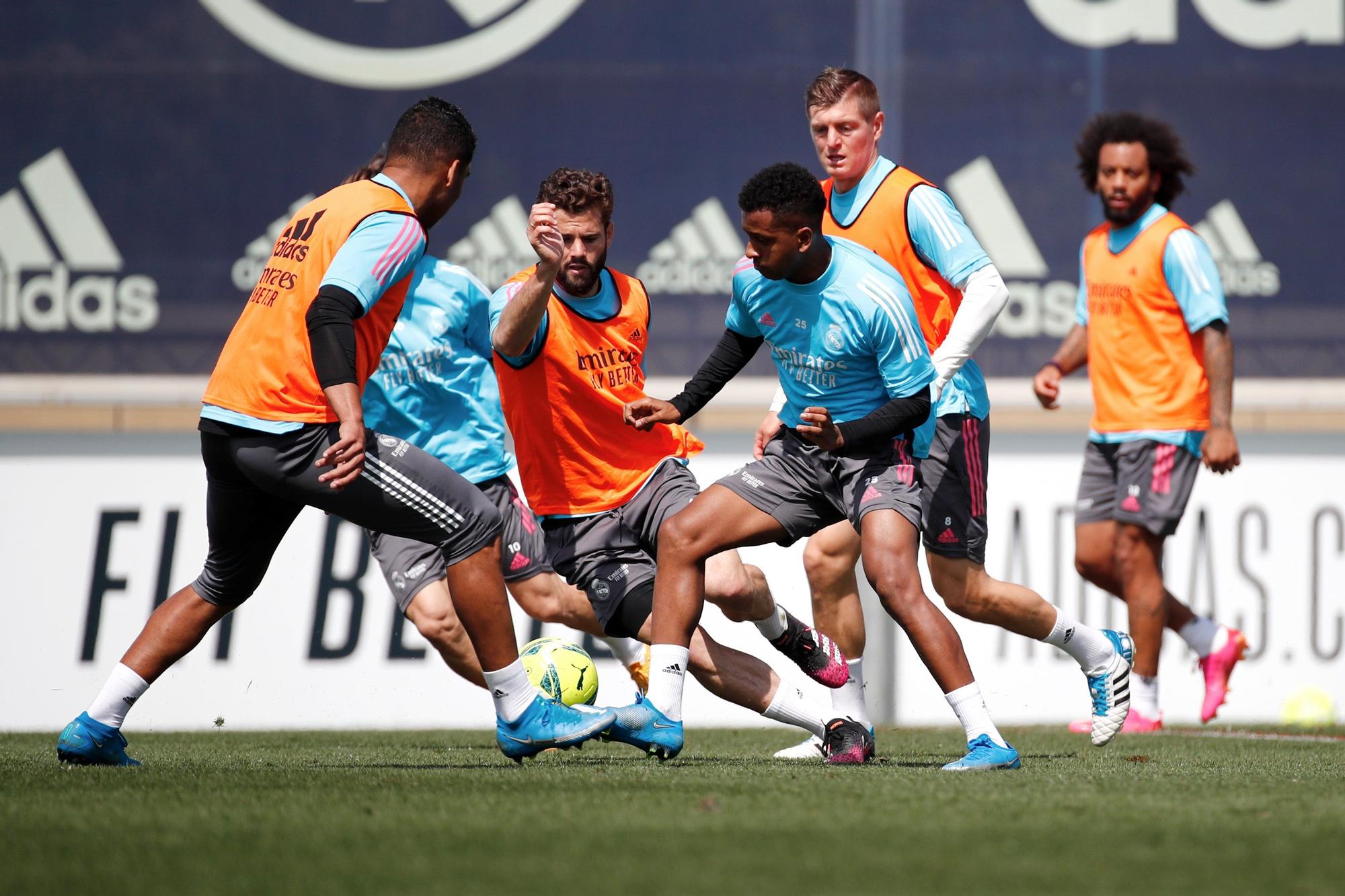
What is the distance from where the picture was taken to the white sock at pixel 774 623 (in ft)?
17.1

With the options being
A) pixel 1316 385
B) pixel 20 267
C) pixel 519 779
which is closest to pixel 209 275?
pixel 20 267

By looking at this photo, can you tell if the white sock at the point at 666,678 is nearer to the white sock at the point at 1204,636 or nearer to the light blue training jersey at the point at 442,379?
the light blue training jersey at the point at 442,379

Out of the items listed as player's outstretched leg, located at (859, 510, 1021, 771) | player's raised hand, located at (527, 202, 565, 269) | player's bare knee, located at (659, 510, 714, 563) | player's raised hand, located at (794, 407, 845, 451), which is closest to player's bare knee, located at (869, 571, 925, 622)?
player's outstretched leg, located at (859, 510, 1021, 771)

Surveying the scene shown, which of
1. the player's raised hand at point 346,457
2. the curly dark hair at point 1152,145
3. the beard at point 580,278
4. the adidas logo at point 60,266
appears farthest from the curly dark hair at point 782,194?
the adidas logo at point 60,266

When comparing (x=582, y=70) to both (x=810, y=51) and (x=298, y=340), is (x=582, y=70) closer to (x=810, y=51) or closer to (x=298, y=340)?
(x=810, y=51)

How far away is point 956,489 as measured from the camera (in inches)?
204

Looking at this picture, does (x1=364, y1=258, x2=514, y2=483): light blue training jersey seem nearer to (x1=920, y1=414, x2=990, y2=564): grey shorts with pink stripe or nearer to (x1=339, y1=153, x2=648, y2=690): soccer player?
(x1=339, y1=153, x2=648, y2=690): soccer player

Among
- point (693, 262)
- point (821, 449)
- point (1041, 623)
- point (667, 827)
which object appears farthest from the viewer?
point (693, 262)

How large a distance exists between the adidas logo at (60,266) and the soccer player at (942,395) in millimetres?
4049

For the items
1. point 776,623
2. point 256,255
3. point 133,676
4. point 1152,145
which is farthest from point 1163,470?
point 256,255

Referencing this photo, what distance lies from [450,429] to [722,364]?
1.33m

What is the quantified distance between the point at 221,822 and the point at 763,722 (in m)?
4.83

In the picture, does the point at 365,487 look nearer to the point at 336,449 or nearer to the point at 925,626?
the point at 336,449

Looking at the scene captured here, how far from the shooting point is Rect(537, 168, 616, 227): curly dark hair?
17.1 ft
